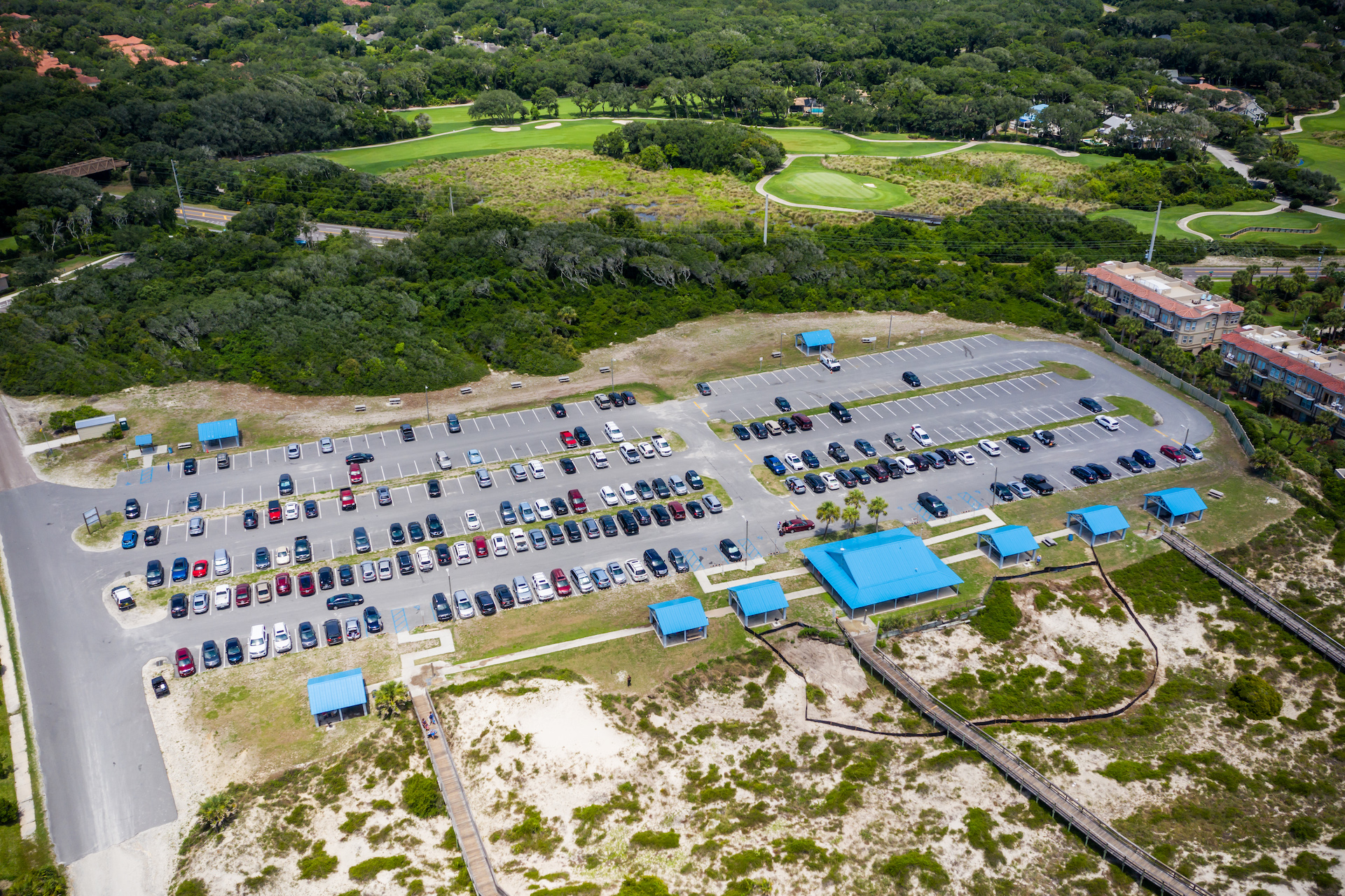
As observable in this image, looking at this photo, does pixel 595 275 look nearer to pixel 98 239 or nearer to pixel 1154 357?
pixel 1154 357

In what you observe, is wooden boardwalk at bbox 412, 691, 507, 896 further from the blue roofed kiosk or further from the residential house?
the residential house

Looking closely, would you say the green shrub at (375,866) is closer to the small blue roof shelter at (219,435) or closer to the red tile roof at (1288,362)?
the small blue roof shelter at (219,435)

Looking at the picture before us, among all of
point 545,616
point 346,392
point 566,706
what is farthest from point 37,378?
point 566,706

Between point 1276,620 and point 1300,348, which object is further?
point 1300,348

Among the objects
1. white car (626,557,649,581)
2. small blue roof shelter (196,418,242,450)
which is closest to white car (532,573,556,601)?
white car (626,557,649,581)

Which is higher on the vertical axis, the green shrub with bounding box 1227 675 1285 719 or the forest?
the forest
